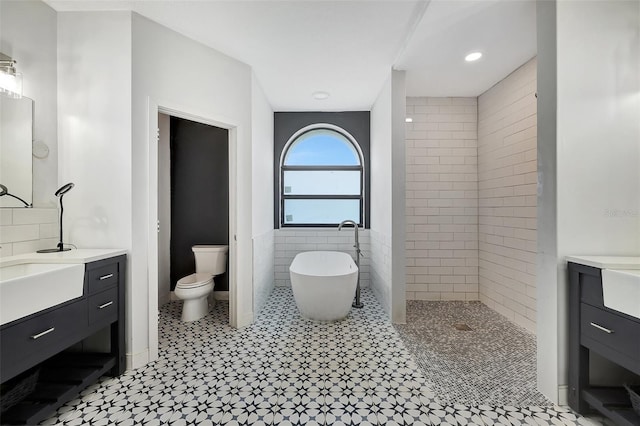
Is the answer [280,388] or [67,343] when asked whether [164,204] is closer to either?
[67,343]

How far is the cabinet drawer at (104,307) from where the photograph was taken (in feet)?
5.79

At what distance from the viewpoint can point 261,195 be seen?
133 inches

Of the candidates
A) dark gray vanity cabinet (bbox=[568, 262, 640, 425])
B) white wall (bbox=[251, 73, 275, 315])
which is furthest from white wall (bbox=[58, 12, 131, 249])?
dark gray vanity cabinet (bbox=[568, 262, 640, 425])

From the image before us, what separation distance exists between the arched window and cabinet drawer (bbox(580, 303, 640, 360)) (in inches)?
114

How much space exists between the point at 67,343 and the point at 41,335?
0.66 feet

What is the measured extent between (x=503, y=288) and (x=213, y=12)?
3845 millimetres

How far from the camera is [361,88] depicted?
11.0 feet

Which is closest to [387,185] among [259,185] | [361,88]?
[361,88]

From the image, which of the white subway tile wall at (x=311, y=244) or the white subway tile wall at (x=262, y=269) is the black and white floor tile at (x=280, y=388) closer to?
the white subway tile wall at (x=262, y=269)

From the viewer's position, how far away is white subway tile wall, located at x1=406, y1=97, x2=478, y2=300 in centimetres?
349

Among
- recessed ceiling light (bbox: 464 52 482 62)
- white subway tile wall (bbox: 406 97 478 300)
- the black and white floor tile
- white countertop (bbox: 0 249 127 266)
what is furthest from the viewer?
white subway tile wall (bbox: 406 97 478 300)

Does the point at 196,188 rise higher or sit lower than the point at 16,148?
lower

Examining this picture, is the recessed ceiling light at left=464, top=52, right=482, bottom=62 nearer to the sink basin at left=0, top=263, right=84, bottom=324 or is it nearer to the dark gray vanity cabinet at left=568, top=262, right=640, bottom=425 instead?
the dark gray vanity cabinet at left=568, top=262, right=640, bottom=425

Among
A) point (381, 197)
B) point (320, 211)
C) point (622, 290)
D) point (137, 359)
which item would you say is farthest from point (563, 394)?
point (320, 211)
